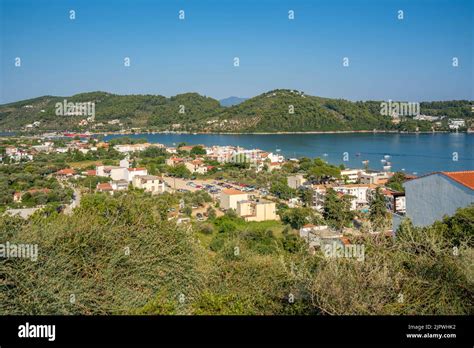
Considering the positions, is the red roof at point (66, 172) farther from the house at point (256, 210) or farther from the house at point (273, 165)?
the house at point (256, 210)

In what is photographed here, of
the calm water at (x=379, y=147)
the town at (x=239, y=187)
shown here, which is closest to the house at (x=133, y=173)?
the town at (x=239, y=187)

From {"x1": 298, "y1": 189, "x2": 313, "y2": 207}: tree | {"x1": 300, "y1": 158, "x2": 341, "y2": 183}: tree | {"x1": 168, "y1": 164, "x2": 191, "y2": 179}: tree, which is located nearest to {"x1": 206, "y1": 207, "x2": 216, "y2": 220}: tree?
{"x1": 298, "y1": 189, "x2": 313, "y2": 207}: tree

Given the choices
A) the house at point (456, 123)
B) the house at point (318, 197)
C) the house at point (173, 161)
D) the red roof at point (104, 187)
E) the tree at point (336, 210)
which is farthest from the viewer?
the house at point (456, 123)

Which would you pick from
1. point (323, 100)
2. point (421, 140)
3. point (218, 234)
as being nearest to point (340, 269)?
point (218, 234)

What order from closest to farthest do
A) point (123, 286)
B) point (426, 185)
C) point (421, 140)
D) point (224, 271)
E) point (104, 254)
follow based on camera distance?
point (123, 286) < point (104, 254) < point (224, 271) < point (426, 185) < point (421, 140)

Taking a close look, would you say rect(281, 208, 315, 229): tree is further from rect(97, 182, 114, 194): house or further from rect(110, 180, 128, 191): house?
rect(110, 180, 128, 191): house

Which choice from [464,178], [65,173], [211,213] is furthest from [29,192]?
[464,178]
